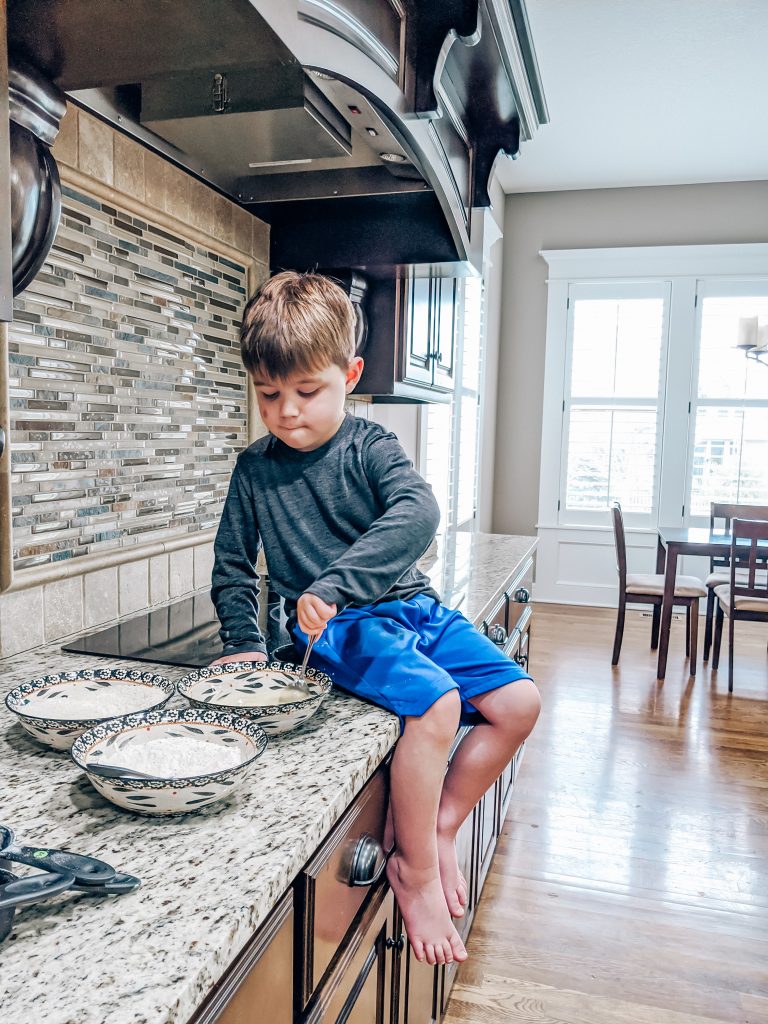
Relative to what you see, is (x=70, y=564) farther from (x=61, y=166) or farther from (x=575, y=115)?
(x=575, y=115)

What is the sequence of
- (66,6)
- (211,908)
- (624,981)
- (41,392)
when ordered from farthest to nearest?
(624,981)
(41,392)
(66,6)
(211,908)

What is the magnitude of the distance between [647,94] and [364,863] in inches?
170

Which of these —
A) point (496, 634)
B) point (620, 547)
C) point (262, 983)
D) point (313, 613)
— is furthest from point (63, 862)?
point (620, 547)

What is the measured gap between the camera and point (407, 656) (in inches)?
38.7

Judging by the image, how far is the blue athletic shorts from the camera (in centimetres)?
95

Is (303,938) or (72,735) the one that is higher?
(72,735)

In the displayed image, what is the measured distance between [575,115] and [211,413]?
359 cm

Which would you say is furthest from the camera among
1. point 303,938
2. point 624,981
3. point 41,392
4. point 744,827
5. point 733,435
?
point 733,435

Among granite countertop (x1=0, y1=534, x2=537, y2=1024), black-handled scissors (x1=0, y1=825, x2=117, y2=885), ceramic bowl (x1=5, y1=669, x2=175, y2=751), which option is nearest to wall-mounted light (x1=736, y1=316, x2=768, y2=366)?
granite countertop (x1=0, y1=534, x2=537, y2=1024)

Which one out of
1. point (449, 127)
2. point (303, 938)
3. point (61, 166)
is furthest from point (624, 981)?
point (61, 166)

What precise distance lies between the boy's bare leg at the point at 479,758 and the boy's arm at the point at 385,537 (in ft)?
0.87

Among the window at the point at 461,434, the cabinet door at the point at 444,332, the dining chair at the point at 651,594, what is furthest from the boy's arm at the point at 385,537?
the dining chair at the point at 651,594

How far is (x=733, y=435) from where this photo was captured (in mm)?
5289

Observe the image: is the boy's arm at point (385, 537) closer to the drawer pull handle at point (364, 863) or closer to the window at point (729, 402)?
the drawer pull handle at point (364, 863)
